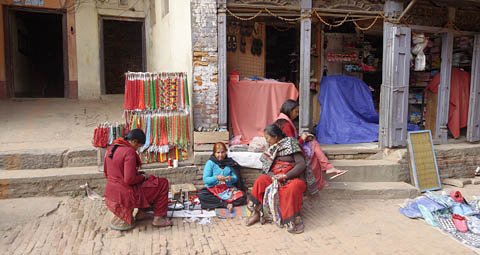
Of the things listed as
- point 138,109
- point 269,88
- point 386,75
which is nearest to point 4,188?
point 138,109

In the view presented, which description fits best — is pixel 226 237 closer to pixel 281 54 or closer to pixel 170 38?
pixel 170 38

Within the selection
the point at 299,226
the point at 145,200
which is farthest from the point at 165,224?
the point at 299,226

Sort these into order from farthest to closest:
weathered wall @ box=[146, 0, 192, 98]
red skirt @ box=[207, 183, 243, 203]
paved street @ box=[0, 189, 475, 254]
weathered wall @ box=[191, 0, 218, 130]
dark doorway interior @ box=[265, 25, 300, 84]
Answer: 1. dark doorway interior @ box=[265, 25, 300, 84]
2. weathered wall @ box=[146, 0, 192, 98]
3. weathered wall @ box=[191, 0, 218, 130]
4. red skirt @ box=[207, 183, 243, 203]
5. paved street @ box=[0, 189, 475, 254]

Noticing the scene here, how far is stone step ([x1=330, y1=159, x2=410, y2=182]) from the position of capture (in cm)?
611

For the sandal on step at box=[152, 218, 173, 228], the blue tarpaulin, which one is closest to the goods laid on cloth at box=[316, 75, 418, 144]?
the blue tarpaulin

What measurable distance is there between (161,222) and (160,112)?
2046mm

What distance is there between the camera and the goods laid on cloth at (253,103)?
6680 millimetres

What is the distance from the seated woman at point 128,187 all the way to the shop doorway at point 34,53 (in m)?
7.21

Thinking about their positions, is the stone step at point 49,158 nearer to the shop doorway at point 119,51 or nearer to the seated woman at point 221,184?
the seated woman at point 221,184

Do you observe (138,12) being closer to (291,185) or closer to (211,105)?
(211,105)

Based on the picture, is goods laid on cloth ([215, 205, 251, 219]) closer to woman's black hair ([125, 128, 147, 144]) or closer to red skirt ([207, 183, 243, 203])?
red skirt ([207, 183, 243, 203])

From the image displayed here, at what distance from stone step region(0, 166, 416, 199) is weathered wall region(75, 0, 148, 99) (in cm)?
517

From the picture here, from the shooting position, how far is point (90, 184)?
545cm

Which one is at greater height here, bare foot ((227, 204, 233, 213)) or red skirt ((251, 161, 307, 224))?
red skirt ((251, 161, 307, 224))
